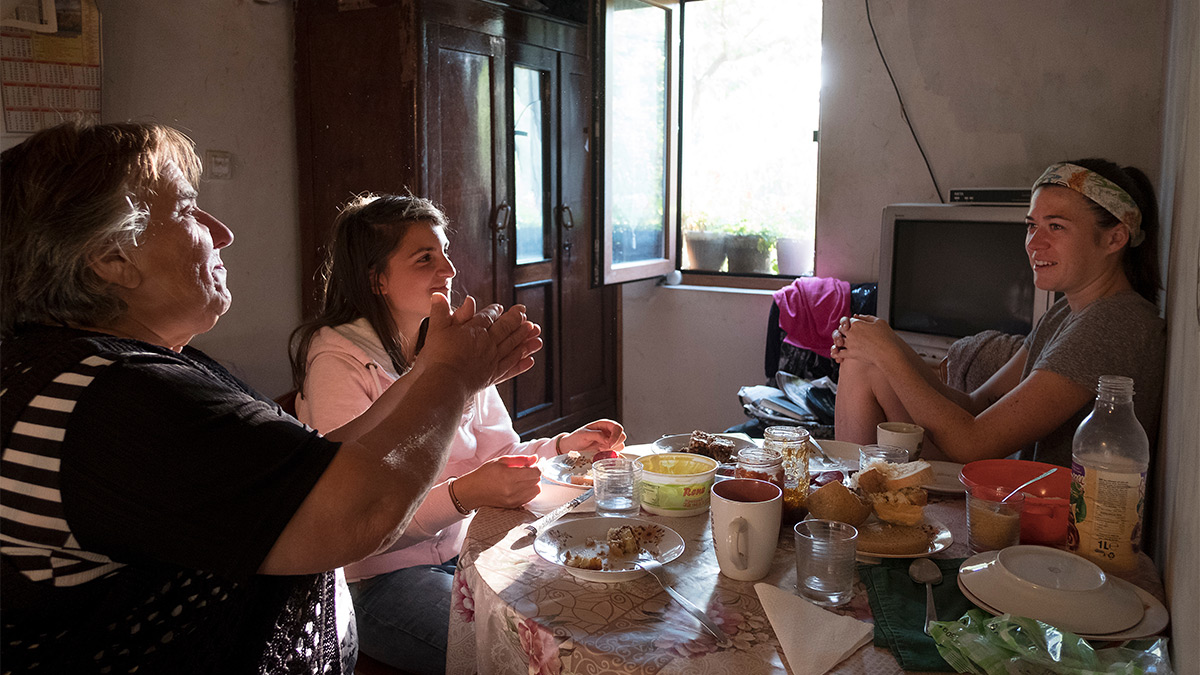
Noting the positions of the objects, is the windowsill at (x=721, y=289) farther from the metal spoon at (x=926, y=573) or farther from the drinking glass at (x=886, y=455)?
the metal spoon at (x=926, y=573)

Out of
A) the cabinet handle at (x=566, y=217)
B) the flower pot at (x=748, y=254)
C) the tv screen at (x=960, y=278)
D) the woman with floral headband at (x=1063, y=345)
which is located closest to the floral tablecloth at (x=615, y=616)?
the woman with floral headband at (x=1063, y=345)

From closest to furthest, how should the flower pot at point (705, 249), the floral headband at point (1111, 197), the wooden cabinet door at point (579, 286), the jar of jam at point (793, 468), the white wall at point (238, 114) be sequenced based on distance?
the jar of jam at point (793, 468), the floral headband at point (1111, 197), the white wall at point (238, 114), the wooden cabinet door at point (579, 286), the flower pot at point (705, 249)

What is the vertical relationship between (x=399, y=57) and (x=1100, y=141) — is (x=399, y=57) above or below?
above

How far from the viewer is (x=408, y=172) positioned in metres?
3.06

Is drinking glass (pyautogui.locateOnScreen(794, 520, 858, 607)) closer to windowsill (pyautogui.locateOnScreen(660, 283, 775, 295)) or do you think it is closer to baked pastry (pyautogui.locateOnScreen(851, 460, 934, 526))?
baked pastry (pyautogui.locateOnScreen(851, 460, 934, 526))

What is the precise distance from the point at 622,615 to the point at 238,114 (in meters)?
2.74

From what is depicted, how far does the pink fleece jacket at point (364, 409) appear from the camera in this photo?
146cm

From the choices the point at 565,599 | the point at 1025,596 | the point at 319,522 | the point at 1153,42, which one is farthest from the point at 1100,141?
the point at 319,522

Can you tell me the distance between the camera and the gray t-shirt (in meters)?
1.45

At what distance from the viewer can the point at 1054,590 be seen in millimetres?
916

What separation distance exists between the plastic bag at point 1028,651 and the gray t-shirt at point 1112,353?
2.35 ft

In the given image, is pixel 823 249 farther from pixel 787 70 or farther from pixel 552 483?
pixel 552 483

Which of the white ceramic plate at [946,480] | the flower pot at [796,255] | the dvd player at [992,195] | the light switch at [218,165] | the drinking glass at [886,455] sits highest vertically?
the light switch at [218,165]

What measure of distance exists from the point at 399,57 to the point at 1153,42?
2.52 m
